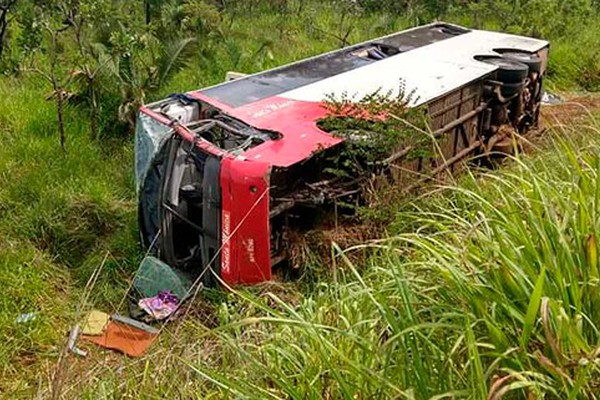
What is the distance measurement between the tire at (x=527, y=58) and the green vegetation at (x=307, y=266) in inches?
127

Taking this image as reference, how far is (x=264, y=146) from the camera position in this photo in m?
5.55

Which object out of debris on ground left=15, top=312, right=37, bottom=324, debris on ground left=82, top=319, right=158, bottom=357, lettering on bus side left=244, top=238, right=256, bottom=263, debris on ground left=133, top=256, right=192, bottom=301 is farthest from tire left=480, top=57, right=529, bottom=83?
debris on ground left=15, top=312, right=37, bottom=324

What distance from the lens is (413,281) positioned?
106 inches

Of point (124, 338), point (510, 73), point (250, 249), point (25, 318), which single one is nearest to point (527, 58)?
point (510, 73)

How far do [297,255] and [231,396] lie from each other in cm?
301

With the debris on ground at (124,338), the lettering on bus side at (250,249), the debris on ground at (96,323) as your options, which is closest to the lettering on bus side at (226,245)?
the lettering on bus side at (250,249)

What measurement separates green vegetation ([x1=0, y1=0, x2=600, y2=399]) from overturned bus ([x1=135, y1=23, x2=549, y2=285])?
42cm

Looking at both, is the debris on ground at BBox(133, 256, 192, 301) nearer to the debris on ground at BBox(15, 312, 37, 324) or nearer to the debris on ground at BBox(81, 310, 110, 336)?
the debris on ground at BBox(81, 310, 110, 336)

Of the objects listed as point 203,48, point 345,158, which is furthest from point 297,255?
point 203,48

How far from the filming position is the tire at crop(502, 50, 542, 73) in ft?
27.8

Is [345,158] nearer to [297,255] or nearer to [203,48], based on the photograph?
[297,255]

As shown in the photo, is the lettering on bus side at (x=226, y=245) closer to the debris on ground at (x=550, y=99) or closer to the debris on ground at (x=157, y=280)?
the debris on ground at (x=157, y=280)

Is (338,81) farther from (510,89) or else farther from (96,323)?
(96,323)

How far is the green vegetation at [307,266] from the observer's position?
235 cm
